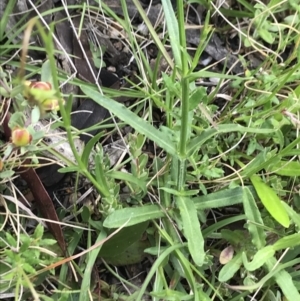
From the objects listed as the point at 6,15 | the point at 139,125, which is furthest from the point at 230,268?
the point at 6,15

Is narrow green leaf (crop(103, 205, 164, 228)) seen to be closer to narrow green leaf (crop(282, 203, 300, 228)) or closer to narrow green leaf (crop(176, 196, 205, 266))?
narrow green leaf (crop(176, 196, 205, 266))

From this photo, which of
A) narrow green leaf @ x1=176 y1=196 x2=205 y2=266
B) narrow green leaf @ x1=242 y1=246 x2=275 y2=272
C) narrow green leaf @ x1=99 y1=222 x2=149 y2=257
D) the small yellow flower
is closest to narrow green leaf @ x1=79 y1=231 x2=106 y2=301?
narrow green leaf @ x1=99 y1=222 x2=149 y2=257

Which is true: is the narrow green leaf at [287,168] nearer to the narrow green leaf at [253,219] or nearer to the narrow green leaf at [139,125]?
the narrow green leaf at [253,219]

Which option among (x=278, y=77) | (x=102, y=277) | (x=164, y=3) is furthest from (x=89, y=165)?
(x=278, y=77)

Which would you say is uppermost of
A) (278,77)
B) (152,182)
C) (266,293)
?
(278,77)

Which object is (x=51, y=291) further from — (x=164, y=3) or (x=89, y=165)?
(x=164, y=3)

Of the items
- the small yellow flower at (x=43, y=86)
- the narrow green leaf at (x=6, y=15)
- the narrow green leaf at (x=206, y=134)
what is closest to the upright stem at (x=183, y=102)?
the narrow green leaf at (x=206, y=134)
